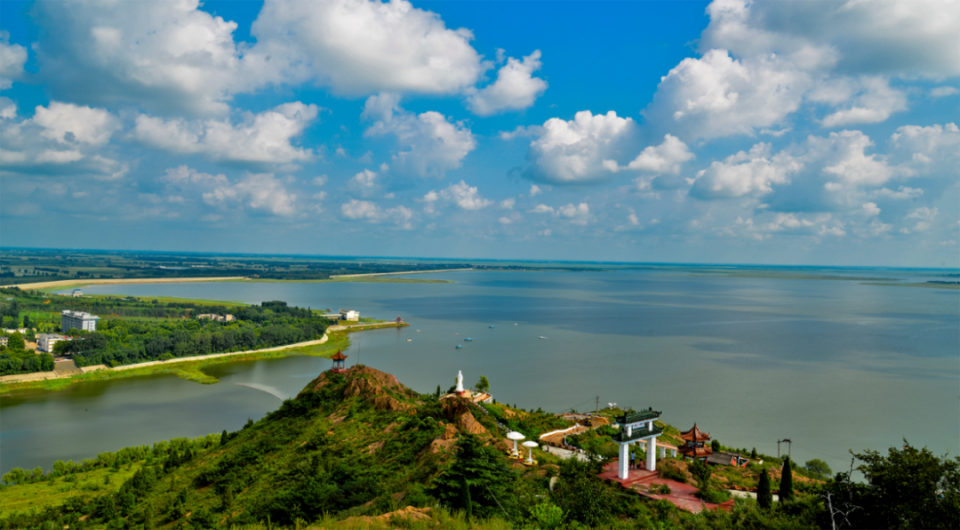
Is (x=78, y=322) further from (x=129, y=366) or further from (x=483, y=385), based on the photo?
(x=483, y=385)

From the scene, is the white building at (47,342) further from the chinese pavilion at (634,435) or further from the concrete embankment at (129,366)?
the chinese pavilion at (634,435)

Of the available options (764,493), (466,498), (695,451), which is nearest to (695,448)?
(695,451)

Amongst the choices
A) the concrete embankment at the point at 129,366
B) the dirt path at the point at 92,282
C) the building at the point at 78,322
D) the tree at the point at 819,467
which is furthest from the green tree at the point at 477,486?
the dirt path at the point at 92,282

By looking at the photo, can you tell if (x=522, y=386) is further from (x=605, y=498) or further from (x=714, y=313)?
(x=714, y=313)

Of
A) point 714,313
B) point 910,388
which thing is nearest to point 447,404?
point 910,388

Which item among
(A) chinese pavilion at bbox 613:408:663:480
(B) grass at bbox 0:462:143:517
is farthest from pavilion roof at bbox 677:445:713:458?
(B) grass at bbox 0:462:143:517

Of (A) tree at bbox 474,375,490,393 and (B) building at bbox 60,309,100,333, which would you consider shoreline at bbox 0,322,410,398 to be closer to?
(B) building at bbox 60,309,100,333
